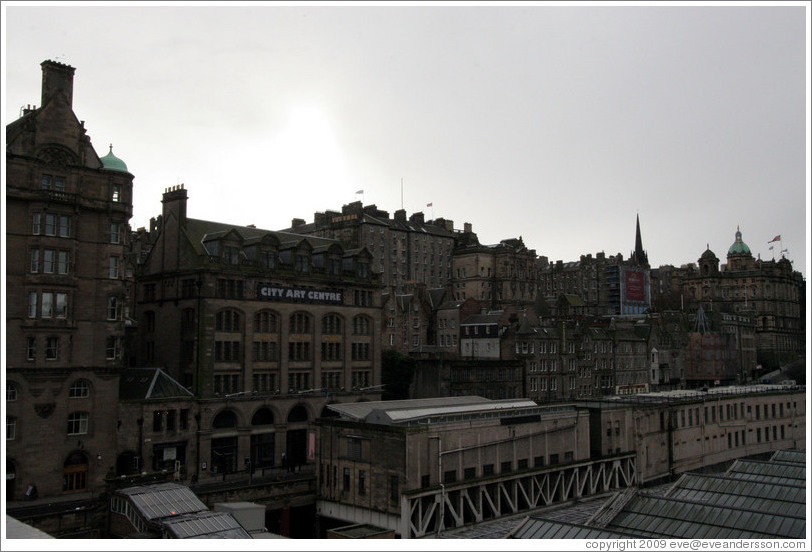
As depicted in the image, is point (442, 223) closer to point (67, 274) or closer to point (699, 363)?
point (699, 363)

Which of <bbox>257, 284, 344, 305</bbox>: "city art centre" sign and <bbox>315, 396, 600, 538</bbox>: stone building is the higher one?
<bbox>257, 284, 344, 305</bbox>: "city art centre" sign

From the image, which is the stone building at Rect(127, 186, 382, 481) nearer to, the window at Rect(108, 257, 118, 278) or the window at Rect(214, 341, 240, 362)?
the window at Rect(214, 341, 240, 362)

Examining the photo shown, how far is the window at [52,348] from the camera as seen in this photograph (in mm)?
56906

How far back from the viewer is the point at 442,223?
14925 cm

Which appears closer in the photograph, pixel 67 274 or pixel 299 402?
pixel 67 274

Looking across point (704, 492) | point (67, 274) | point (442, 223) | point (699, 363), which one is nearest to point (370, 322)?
point (67, 274)

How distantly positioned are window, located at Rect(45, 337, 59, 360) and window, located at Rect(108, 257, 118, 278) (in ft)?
21.8

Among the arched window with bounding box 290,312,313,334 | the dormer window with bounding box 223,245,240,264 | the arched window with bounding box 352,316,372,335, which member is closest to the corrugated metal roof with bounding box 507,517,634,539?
the arched window with bounding box 290,312,313,334

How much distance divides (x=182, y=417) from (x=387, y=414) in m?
18.5

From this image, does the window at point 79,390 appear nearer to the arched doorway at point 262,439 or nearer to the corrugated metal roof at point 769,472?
the arched doorway at point 262,439

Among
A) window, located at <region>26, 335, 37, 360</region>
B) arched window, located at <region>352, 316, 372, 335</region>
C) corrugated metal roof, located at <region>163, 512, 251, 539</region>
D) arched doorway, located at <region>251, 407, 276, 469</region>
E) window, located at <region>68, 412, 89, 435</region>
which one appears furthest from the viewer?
arched window, located at <region>352, 316, 372, 335</region>

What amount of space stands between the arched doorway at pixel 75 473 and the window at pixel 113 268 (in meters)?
14.0

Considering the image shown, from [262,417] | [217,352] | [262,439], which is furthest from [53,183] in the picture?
[262,439]

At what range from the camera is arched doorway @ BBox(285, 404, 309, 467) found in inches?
2943
